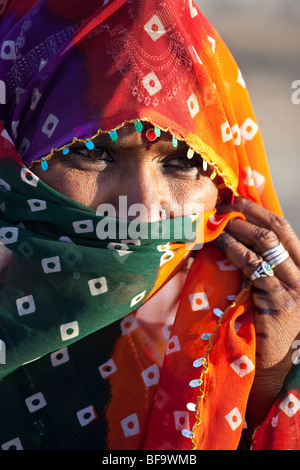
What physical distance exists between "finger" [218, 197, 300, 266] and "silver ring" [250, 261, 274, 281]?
10 cm

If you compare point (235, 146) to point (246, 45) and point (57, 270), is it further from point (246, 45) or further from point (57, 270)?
point (246, 45)

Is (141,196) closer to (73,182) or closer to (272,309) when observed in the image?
(73,182)

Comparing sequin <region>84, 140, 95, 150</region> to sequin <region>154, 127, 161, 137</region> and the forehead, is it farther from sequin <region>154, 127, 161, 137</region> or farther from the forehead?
sequin <region>154, 127, 161, 137</region>

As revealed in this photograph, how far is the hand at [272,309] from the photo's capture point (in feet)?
6.82

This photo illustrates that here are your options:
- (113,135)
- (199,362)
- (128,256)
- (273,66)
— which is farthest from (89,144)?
(273,66)

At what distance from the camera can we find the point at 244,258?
7.02 feet

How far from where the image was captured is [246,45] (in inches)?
386

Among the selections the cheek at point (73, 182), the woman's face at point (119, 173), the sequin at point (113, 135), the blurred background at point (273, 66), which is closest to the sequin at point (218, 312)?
the woman's face at point (119, 173)

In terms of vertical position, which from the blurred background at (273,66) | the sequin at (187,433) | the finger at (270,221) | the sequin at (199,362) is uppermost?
the finger at (270,221)

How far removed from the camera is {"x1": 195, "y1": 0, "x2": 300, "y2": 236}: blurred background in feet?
23.3

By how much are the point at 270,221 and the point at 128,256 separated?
48 cm

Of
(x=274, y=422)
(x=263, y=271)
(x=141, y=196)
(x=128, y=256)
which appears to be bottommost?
(x=274, y=422)

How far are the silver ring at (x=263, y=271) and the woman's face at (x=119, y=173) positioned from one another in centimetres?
29

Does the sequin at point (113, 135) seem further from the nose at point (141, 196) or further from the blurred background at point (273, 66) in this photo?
the blurred background at point (273, 66)
